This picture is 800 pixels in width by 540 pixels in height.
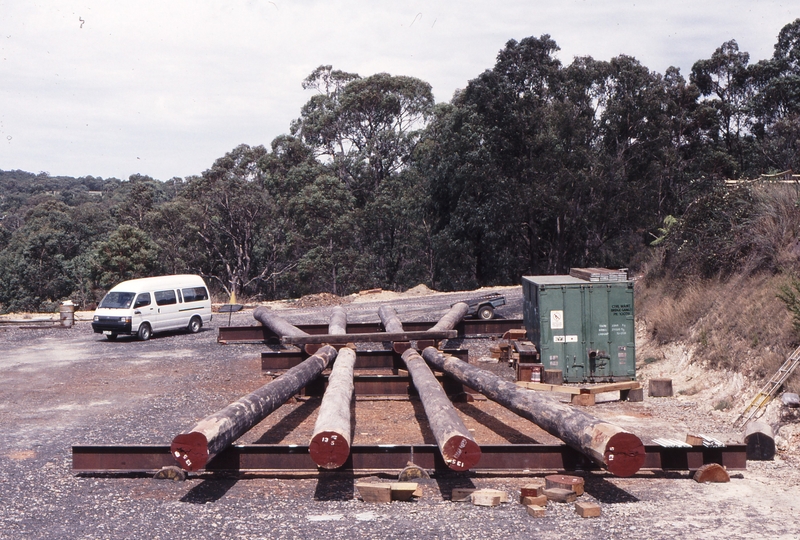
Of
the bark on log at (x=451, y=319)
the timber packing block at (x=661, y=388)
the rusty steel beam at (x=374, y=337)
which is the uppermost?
the bark on log at (x=451, y=319)

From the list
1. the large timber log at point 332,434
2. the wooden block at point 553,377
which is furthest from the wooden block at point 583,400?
the large timber log at point 332,434

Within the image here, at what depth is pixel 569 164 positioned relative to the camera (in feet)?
141

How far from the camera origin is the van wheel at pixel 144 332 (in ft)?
75.6

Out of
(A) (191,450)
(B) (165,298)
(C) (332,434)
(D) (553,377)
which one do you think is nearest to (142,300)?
(B) (165,298)

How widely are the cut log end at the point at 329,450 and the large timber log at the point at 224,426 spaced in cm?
110

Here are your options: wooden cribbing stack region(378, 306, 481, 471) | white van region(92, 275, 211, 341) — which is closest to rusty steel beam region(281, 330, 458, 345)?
wooden cribbing stack region(378, 306, 481, 471)

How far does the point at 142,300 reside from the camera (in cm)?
2322

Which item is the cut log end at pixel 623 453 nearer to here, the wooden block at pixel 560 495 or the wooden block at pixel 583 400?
the wooden block at pixel 560 495

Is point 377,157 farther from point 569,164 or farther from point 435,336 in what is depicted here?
point 435,336

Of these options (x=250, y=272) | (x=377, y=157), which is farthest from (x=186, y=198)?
(x=377, y=157)

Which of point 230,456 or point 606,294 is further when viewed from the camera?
point 606,294

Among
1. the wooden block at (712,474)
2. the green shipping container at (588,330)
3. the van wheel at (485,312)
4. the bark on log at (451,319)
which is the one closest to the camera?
the wooden block at (712,474)

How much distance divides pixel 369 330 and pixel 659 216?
30241 mm

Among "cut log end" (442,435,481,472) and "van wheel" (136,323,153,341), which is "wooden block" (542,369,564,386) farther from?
"van wheel" (136,323,153,341)
